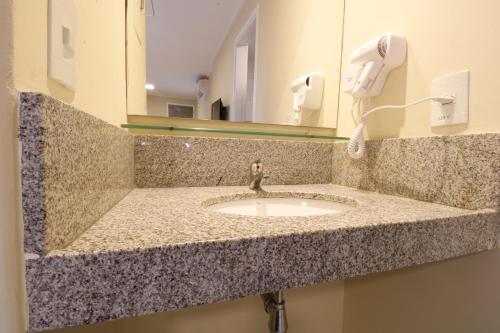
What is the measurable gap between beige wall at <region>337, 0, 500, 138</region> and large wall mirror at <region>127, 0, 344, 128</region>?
163 mm

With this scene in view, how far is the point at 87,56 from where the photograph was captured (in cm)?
45

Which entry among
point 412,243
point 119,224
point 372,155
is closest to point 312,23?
point 372,155

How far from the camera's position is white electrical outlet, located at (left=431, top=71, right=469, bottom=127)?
57cm

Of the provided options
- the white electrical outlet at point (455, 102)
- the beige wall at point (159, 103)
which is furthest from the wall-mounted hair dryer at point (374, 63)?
the beige wall at point (159, 103)

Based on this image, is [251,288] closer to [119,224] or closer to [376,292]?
[119,224]

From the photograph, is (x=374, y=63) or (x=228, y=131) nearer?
(x=374, y=63)

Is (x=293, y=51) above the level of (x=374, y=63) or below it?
above

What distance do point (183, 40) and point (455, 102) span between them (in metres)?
0.80

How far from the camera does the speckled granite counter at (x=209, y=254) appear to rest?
261 millimetres

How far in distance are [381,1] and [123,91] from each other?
84 centimetres

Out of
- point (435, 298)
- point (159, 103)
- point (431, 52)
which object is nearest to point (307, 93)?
point (431, 52)

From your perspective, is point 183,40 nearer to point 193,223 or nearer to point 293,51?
point 293,51

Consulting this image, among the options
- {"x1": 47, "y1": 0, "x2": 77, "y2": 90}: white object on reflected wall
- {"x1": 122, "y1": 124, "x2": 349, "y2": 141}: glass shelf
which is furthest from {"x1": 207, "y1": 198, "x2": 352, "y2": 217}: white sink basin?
{"x1": 47, "y1": 0, "x2": 77, "y2": 90}: white object on reflected wall

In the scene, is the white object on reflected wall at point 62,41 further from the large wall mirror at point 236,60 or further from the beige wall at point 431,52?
the beige wall at point 431,52
